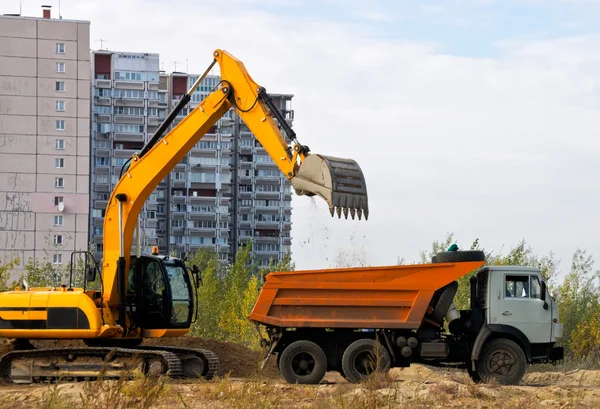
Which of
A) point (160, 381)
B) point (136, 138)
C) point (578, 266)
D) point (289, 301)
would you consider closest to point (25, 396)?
point (289, 301)

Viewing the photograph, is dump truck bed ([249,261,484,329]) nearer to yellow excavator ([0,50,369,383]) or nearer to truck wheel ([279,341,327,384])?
truck wheel ([279,341,327,384])

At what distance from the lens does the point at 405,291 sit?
71.2 ft

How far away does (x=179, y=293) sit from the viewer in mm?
23359


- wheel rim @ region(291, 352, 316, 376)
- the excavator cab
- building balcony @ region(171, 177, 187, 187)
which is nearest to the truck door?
wheel rim @ region(291, 352, 316, 376)

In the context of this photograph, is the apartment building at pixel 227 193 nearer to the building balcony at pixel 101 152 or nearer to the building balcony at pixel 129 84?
the building balcony at pixel 129 84

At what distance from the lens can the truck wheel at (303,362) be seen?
21.8 m

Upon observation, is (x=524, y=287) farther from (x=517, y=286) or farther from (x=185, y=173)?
(x=185, y=173)

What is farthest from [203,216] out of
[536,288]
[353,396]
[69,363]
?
[353,396]

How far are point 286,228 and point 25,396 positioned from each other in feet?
368

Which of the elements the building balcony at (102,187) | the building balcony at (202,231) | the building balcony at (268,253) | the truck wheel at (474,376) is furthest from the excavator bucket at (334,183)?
the building balcony at (268,253)

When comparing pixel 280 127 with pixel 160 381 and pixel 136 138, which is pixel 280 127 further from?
pixel 136 138

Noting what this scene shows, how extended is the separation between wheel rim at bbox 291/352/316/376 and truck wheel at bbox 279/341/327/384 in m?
0.03

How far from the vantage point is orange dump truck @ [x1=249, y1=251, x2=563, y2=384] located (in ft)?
70.9

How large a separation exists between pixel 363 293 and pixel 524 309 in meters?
3.37
